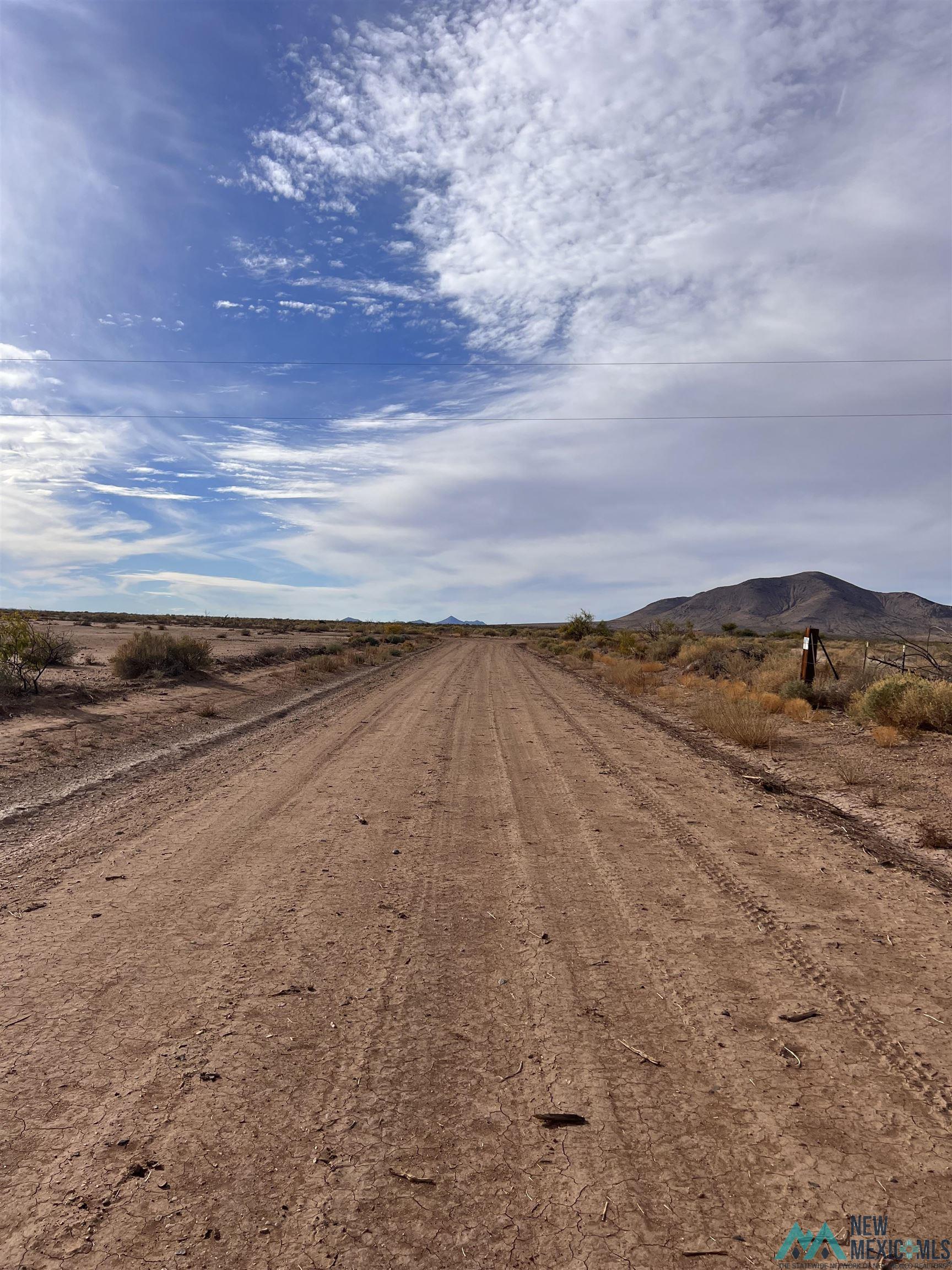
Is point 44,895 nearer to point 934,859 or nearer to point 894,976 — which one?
point 894,976

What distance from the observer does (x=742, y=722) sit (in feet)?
44.2

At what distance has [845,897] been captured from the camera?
5.89 metres

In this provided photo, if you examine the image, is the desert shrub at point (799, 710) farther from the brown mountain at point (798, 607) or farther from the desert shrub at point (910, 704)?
the brown mountain at point (798, 607)

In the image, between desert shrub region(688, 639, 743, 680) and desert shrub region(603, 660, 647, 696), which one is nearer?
desert shrub region(603, 660, 647, 696)

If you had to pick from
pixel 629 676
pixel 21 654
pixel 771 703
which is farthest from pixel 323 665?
pixel 771 703

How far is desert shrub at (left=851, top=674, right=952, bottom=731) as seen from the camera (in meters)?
12.9

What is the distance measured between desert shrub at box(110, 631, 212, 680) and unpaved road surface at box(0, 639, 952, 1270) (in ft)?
49.3

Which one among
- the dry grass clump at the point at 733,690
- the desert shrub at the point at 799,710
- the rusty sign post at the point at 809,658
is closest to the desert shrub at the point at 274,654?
the dry grass clump at the point at 733,690

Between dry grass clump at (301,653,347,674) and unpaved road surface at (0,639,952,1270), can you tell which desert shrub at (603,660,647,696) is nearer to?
dry grass clump at (301,653,347,674)

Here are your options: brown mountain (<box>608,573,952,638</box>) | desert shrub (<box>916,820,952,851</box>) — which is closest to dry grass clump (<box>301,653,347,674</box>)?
desert shrub (<box>916,820,952,851</box>)

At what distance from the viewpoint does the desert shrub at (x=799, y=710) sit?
1568 cm

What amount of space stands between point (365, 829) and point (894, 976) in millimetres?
4778

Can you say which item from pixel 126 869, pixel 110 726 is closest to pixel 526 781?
pixel 126 869

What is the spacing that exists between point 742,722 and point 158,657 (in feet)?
57.2
